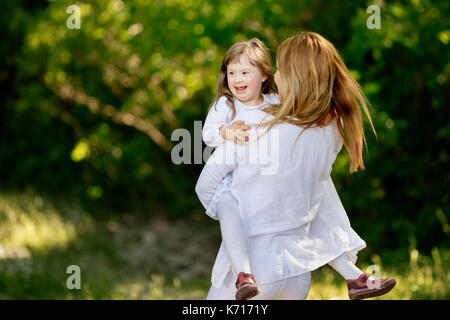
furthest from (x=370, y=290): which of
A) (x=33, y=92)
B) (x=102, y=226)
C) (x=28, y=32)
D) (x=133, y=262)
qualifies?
(x=33, y=92)

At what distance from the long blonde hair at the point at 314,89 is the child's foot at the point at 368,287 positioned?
57 centimetres

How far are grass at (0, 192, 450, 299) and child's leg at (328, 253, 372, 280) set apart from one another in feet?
5.46

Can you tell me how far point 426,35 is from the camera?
193 inches

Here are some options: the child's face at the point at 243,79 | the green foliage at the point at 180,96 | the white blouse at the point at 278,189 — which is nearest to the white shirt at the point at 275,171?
the white blouse at the point at 278,189

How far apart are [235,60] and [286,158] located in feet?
1.65

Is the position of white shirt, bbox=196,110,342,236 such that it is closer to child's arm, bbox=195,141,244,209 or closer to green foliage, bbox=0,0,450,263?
child's arm, bbox=195,141,244,209

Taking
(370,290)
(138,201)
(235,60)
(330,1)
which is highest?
(330,1)

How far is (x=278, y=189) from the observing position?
Result: 91.1 inches

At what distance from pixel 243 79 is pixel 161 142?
17.1ft

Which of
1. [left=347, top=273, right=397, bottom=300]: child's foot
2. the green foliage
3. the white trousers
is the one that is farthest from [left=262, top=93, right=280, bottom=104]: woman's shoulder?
[left=347, top=273, right=397, bottom=300]: child's foot

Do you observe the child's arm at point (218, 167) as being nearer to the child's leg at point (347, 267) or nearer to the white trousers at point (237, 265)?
the white trousers at point (237, 265)

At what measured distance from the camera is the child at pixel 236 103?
7.53 ft
